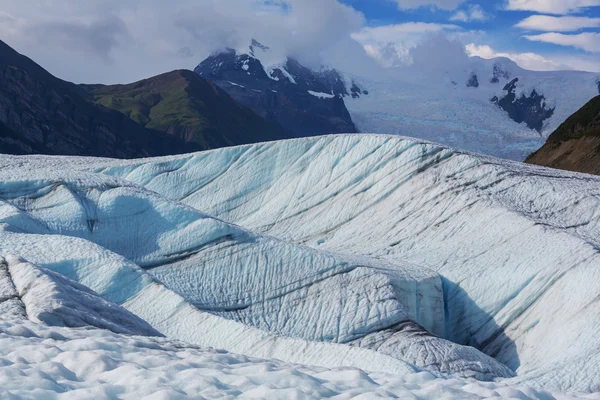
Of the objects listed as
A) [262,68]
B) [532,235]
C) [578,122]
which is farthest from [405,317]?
[262,68]

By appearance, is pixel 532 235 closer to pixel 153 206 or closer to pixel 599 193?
pixel 599 193

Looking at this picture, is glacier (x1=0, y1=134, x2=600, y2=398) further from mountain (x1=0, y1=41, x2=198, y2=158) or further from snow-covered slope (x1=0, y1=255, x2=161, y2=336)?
mountain (x1=0, y1=41, x2=198, y2=158)

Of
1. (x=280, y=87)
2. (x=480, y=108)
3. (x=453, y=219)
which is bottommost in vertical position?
(x=453, y=219)

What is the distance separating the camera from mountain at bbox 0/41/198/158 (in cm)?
9475

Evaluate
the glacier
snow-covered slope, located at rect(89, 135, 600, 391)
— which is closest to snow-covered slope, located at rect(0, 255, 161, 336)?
the glacier

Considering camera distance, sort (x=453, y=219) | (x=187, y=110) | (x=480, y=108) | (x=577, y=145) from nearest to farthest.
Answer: (x=453, y=219)
(x=577, y=145)
(x=480, y=108)
(x=187, y=110)

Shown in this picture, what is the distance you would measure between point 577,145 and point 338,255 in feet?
145

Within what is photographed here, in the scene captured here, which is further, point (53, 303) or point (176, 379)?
point (53, 303)

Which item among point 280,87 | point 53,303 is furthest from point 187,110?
point 53,303

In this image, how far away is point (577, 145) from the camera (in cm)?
5616

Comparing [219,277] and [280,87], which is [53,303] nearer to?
[219,277]

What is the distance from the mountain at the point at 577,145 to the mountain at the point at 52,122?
55886 mm

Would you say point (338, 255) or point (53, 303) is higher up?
point (53, 303)

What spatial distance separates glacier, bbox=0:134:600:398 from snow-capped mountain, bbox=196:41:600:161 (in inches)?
2539
